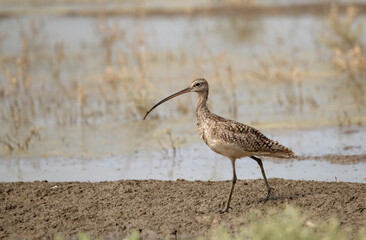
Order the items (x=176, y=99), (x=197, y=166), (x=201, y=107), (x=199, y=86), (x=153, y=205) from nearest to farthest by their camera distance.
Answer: (x=153, y=205), (x=201, y=107), (x=199, y=86), (x=197, y=166), (x=176, y=99)

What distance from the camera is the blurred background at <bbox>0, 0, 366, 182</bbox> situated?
956 cm

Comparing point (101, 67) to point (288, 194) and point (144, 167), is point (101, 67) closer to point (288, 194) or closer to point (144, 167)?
point (144, 167)

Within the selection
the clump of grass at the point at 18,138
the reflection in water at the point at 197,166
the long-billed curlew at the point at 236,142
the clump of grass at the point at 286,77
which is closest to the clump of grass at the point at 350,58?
the clump of grass at the point at 286,77

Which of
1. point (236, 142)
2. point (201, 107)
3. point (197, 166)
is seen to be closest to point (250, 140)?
point (236, 142)

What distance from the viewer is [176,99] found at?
1324cm

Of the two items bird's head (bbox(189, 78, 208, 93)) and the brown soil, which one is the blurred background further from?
bird's head (bbox(189, 78, 208, 93))

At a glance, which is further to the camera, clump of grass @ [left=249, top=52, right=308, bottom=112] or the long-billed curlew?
clump of grass @ [left=249, top=52, right=308, bottom=112]

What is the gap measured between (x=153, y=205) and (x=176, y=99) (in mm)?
5942

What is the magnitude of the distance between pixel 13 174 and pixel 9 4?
18025 millimetres

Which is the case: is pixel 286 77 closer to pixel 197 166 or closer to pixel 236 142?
pixel 197 166

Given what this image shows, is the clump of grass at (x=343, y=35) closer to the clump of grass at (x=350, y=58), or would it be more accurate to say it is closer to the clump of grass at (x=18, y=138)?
the clump of grass at (x=350, y=58)

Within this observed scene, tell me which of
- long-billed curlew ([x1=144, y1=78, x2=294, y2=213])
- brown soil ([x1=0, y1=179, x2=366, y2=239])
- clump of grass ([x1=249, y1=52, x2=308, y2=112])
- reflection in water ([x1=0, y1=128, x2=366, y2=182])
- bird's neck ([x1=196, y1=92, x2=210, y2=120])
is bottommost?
brown soil ([x1=0, y1=179, x2=366, y2=239])

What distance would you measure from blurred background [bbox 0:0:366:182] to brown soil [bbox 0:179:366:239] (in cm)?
79

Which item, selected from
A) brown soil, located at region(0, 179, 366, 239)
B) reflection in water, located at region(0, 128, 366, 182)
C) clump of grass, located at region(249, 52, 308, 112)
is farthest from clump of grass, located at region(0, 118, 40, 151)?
clump of grass, located at region(249, 52, 308, 112)
